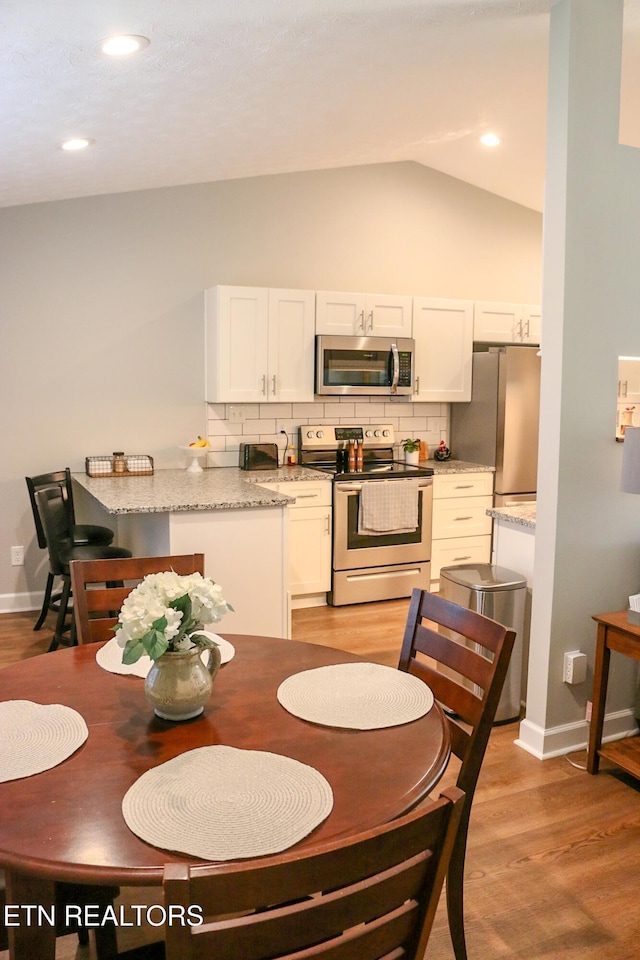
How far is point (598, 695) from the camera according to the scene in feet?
9.53

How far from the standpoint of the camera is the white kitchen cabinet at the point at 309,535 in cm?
497

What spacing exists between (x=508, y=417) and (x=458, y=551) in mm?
1030

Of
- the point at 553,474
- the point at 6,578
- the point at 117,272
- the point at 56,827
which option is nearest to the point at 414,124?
the point at 117,272

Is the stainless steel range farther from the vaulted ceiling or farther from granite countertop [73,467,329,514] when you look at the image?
the vaulted ceiling

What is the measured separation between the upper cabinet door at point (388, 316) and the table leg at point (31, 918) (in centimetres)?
455

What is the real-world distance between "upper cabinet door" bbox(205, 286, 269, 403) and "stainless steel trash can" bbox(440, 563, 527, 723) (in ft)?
7.25

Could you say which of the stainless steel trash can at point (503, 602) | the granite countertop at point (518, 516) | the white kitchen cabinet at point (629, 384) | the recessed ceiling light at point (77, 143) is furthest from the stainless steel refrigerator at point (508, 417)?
the recessed ceiling light at point (77, 143)

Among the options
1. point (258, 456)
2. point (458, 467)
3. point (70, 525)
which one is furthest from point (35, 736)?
point (458, 467)

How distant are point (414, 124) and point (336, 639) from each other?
9.89 feet

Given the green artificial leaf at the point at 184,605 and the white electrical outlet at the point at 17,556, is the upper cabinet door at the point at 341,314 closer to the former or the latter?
the white electrical outlet at the point at 17,556

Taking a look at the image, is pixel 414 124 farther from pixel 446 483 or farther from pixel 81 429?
pixel 81 429

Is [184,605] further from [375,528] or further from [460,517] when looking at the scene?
[460,517]

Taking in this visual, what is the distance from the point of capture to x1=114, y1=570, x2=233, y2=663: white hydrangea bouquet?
58.9 inches

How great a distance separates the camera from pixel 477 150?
5.22m
